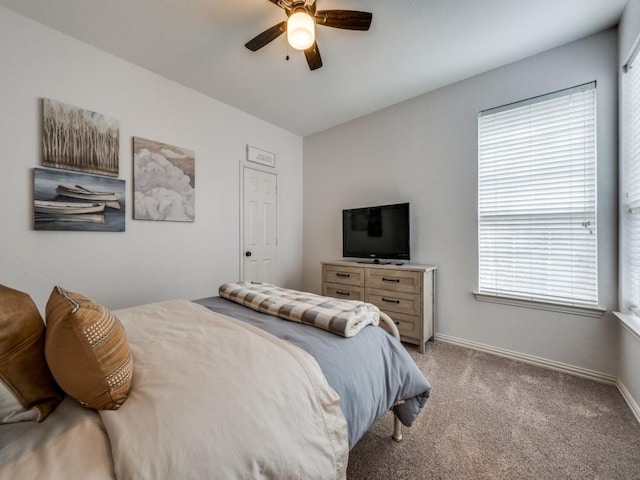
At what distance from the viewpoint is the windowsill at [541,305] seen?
2094 millimetres

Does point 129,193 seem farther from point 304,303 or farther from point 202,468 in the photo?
point 202,468

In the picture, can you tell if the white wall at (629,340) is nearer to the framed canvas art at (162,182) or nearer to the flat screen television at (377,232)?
the flat screen television at (377,232)

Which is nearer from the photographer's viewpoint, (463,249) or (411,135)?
(463,249)

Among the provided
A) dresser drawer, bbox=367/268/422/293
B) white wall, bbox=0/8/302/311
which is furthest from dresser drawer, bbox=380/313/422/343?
white wall, bbox=0/8/302/311

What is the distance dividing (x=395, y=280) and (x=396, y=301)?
217mm

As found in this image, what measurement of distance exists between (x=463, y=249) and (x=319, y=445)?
2.46 meters

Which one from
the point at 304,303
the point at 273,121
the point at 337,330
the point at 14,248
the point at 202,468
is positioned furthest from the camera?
the point at 273,121

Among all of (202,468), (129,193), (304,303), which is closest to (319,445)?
(202,468)

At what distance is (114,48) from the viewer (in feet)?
7.41

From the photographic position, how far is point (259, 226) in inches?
141

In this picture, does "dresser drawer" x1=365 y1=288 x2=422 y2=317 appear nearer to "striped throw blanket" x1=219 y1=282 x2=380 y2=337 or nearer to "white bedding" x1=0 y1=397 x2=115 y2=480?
"striped throw blanket" x1=219 y1=282 x2=380 y2=337

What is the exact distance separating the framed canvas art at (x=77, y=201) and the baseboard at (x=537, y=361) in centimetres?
342

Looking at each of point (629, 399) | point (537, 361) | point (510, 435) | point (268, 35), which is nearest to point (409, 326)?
point (537, 361)

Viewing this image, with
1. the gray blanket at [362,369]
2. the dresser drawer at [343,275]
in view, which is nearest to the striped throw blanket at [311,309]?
the gray blanket at [362,369]
